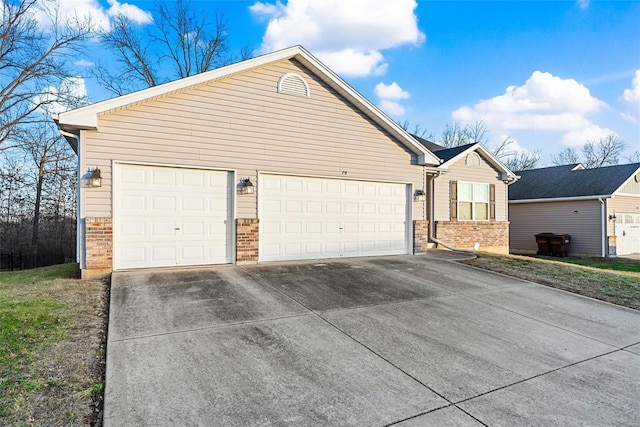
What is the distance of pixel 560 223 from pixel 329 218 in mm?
15871

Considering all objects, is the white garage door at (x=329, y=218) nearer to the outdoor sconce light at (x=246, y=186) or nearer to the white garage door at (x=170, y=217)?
the outdoor sconce light at (x=246, y=186)

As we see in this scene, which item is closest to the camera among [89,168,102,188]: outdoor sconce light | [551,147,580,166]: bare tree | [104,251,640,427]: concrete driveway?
[104,251,640,427]: concrete driveway

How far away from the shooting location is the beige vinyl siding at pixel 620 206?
1716 centimetres

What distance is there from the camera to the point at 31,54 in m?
15.6

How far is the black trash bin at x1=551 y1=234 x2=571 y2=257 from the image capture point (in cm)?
1777

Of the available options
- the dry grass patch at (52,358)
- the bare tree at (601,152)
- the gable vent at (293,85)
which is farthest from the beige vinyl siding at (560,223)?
the bare tree at (601,152)

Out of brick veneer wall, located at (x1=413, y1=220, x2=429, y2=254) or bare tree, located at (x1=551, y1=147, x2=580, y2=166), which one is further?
bare tree, located at (x1=551, y1=147, x2=580, y2=166)

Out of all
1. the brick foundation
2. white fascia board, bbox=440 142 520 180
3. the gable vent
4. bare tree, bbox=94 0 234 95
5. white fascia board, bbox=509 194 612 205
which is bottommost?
the brick foundation

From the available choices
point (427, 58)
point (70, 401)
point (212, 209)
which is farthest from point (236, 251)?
point (427, 58)

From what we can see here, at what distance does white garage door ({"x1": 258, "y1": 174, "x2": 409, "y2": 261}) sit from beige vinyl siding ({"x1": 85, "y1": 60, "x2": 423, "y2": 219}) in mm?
320

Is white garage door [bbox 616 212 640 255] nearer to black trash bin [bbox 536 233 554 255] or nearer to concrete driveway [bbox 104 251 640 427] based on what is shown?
black trash bin [bbox 536 233 554 255]

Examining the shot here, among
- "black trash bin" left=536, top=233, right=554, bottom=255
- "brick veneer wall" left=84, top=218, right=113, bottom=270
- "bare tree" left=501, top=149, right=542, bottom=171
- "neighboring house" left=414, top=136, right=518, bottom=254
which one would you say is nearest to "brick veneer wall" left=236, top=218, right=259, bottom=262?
"brick veneer wall" left=84, top=218, right=113, bottom=270

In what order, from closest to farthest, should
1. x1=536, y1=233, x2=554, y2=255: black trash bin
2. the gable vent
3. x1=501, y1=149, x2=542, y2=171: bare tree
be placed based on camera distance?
the gable vent → x1=536, y1=233, x2=554, y2=255: black trash bin → x1=501, y1=149, x2=542, y2=171: bare tree

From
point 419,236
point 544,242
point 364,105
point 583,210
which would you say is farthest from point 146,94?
point 583,210
